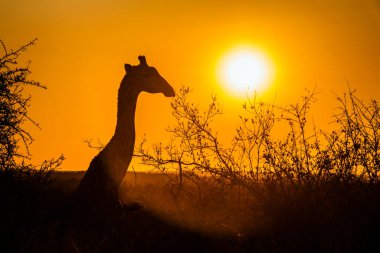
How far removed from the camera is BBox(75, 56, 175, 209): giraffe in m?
8.57

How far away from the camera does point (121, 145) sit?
9375 mm

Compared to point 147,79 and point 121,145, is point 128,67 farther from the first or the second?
point 121,145

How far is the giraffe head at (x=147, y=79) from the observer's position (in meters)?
10.2

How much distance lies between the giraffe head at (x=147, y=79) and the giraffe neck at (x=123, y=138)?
16 cm

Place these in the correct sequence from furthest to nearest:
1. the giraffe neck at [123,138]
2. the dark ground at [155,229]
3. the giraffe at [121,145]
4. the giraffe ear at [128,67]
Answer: the giraffe ear at [128,67] < the giraffe neck at [123,138] < the giraffe at [121,145] < the dark ground at [155,229]

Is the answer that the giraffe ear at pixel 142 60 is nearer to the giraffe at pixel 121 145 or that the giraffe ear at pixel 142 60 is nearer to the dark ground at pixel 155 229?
the giraffe at pixel 121 145

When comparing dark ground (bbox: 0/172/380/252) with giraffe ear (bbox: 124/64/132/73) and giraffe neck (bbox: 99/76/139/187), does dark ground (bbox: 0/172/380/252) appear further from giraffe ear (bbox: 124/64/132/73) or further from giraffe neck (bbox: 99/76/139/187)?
giraffe ear (bbox: 124/64/132/73)

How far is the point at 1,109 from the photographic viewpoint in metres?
7.41

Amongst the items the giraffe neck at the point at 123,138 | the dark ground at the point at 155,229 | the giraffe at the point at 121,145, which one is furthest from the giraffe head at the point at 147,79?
the dark ground at the point at 155,229

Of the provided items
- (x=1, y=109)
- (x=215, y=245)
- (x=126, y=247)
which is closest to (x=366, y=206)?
(x=215, y=245)

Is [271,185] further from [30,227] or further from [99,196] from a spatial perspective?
[30,227]

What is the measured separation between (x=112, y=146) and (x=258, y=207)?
325cm

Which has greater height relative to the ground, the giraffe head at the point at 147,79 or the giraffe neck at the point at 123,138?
the giraffe head at the point at 147,79

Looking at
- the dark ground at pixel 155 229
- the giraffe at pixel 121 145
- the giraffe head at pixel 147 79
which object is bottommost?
the dark ground at pixel 155 229
